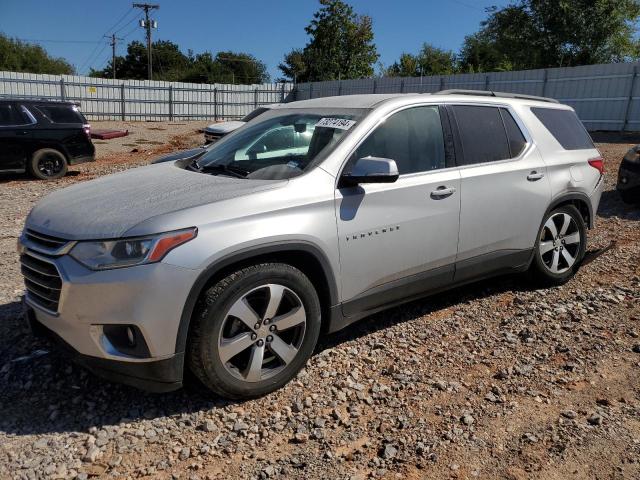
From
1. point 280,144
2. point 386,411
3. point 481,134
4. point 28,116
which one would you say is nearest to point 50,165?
point 28,116

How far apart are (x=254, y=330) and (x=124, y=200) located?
1.03 m

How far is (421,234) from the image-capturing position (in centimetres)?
366

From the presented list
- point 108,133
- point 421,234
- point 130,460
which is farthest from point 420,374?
point 108,133

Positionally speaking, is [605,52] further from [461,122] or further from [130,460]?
[130,460]

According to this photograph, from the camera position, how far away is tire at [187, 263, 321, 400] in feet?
9.27

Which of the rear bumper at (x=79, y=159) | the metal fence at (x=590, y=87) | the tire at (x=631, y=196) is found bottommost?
the rear bumper at (x=79, y=159)

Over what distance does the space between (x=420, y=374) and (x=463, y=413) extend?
46 cm

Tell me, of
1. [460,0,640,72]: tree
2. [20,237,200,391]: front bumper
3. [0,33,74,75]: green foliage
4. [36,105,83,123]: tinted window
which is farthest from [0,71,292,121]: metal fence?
[0,33,74,75]: green foliage

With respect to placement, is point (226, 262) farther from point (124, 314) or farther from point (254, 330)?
point (124, 314)

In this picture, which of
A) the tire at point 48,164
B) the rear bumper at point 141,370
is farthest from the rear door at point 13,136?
the rear bumper at point 141,370

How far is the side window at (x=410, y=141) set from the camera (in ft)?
11.8

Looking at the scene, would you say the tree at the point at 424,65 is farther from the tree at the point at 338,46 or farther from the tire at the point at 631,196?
the tire at the point at 631,196

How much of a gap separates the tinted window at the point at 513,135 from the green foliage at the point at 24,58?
6294 centimetres

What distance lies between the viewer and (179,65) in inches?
2901
